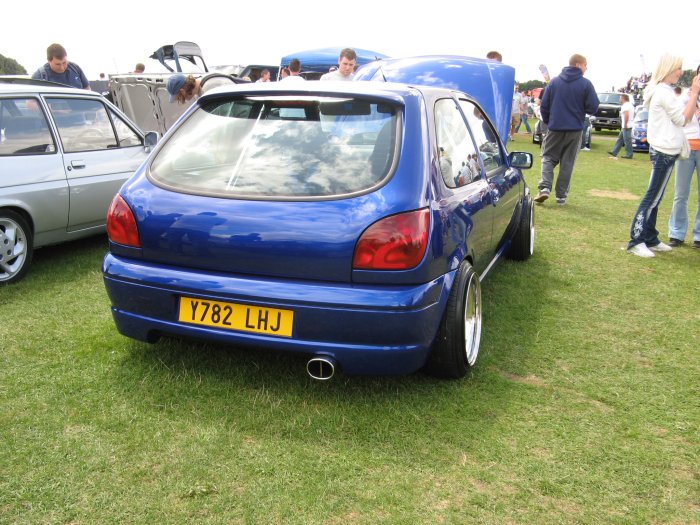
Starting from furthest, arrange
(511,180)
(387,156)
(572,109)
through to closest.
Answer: (572,109), (511,180), (387,156)

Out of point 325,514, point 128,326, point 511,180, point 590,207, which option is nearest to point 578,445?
point 325,514

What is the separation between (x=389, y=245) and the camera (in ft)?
8.70

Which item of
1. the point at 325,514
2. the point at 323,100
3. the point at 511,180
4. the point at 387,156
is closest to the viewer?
the point at 325,514

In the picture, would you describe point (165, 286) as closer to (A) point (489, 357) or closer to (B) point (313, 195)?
(B) point (313, 195)

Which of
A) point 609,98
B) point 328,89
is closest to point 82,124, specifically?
point 328,89

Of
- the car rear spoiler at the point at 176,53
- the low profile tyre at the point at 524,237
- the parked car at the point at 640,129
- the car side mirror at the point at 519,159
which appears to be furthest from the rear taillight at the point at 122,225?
the parked car at the point at 640,129

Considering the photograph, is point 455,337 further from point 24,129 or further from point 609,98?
point 609,98

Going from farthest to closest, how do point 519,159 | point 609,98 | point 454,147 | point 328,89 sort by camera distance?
point 609,98, point 519,159, point 454,147, point 328,89

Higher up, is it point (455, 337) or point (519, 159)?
point (519, 159)

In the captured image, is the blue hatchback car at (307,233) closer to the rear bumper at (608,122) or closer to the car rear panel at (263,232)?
the car rear panel at (263,232)

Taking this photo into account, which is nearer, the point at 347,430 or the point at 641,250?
the point at 347,430

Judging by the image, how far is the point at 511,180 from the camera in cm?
479

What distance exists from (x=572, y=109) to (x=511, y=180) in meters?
4.21

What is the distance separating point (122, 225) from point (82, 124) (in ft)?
9.64
